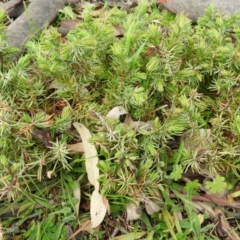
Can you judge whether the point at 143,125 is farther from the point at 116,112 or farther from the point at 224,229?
the point at 224,229

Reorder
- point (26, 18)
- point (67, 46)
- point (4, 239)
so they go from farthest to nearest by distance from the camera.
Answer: point (26, 18) → point (4, 239) → point (67, 46)

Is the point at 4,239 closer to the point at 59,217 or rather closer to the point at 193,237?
the point at 59,217

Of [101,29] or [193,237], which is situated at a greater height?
[101,29]

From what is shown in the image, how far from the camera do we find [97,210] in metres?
1.90

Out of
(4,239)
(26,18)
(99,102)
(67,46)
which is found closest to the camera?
(67,46)

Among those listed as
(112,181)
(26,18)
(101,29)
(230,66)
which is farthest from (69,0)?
(112,181)

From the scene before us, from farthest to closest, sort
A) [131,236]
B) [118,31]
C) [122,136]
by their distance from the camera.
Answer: [118,31] → [131,236] → [122,136]

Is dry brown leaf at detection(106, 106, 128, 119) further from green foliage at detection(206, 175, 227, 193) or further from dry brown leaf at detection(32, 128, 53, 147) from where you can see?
green foliage at detection(206, 175, 227, 193)

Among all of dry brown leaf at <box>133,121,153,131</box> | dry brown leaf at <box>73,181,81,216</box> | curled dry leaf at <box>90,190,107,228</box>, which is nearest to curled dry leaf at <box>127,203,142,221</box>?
curled dry leaf at <box>90,190,107,228</box>

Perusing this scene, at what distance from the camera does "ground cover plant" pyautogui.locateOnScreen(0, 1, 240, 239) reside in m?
1.87

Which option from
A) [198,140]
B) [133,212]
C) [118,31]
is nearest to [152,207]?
[133,212]

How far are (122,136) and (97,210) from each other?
34cm

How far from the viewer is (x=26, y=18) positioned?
8.42ft

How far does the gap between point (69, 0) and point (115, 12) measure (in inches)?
23.4
